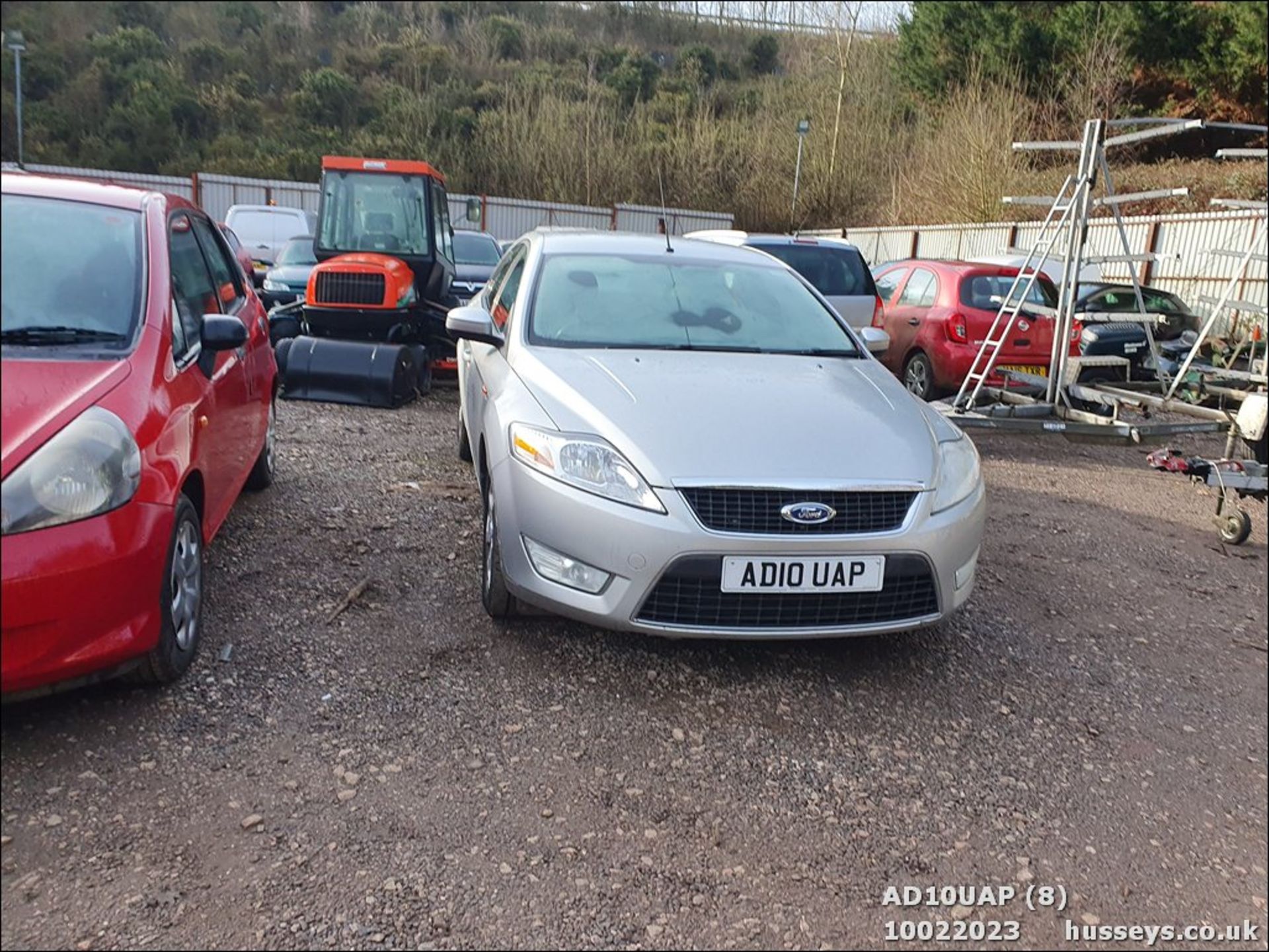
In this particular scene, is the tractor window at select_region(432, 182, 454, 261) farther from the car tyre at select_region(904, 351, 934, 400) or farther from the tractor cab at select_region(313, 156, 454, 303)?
the car tyre at select_region(904, 351, 934, 400)

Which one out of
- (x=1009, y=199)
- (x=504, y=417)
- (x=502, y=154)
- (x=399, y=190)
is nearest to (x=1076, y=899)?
(x=504, y=417)

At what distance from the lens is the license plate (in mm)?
3137

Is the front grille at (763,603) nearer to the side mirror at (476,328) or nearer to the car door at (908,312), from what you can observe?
the side mirror at (476,328)

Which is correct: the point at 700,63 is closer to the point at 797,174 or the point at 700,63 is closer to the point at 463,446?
the point at 797,174

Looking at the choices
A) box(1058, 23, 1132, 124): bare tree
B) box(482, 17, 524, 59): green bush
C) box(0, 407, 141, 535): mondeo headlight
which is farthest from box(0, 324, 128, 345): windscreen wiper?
box(482, 17, 524, 59): green bush

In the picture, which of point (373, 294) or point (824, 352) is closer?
point (824, 352)

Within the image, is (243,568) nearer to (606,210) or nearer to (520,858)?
(520,858)

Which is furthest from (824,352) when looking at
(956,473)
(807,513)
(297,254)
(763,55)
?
(763,55)

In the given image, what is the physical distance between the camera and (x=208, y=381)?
3660mm

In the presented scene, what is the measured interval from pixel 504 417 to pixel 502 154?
95.6 ft

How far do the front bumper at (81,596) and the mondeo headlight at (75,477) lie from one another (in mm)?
32


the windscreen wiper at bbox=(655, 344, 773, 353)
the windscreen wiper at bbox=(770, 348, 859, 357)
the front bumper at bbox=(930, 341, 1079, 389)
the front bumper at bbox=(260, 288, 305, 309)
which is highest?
the windscreen wiper at bbox=(655, 344, 773, 353)

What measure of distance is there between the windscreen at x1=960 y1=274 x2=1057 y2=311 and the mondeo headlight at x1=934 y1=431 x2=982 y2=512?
606 cm

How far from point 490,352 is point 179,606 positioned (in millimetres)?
2000
